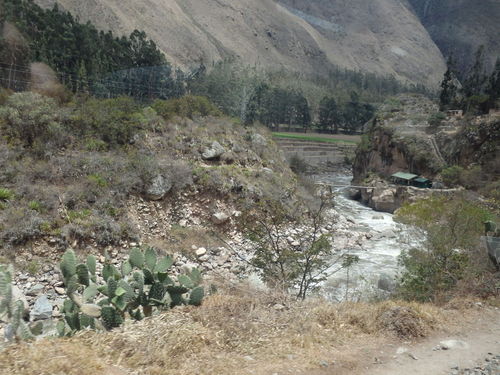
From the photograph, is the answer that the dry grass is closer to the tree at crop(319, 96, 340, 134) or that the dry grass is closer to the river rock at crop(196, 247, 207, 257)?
the river rock at crop(196, 247, 207, 257)

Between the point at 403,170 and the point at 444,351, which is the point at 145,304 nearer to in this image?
the point at 444,351

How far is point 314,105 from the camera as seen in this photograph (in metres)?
60.6

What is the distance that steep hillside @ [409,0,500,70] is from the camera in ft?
385

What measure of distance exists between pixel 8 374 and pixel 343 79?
326 ft

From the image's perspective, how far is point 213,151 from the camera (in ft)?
56.3

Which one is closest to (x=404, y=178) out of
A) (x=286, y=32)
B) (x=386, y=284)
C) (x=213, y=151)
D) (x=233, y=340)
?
(x=213, y=151)

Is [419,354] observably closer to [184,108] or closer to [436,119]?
[184,108]

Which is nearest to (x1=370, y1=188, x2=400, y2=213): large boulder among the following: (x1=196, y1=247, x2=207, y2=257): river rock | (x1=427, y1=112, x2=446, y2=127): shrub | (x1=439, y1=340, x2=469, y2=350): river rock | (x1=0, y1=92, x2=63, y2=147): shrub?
(x1=427, y1=112, x2=446, y2=127): shrub

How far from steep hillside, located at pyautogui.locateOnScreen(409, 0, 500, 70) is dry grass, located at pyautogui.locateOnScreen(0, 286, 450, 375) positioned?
124 m

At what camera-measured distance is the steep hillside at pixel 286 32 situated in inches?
2626

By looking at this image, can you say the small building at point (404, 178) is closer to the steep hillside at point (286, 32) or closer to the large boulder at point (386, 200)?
the large boulder at point (386, 200)

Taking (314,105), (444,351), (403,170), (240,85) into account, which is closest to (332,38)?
(314,105)

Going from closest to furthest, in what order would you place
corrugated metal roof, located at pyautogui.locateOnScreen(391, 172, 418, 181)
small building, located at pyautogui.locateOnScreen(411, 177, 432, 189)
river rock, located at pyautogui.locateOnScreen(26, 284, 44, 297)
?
river rock, located at pyautogui.locateOnScreen(26, 284, 44, 297) → small building, located at pyautogui.locateOnScreen(411, 177, 432, 189) → corrugated metal roof, located at pyautogui.locateOnScreen(391, 172, 418, 181)

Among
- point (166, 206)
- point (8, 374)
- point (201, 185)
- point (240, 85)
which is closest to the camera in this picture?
point (8, 374)
